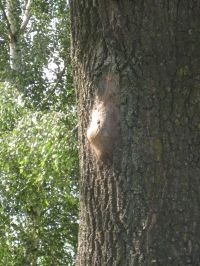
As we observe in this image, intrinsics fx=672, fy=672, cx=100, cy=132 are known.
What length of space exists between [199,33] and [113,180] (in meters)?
0.60

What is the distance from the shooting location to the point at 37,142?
6750 mm

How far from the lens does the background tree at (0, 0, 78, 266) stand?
6.71 m

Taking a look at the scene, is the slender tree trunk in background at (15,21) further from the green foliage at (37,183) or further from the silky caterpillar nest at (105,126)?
the silky caterpillar nest at (105,126)

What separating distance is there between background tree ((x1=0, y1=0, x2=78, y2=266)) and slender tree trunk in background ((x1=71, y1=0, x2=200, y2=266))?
401cm

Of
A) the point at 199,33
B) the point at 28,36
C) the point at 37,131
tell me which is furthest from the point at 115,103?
the point at 28,36

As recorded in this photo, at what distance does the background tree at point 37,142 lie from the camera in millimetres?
6711

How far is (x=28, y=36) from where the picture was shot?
11.5 m

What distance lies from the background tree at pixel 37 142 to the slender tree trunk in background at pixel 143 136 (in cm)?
401

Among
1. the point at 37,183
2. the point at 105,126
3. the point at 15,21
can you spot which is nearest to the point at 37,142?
the point at 37,183

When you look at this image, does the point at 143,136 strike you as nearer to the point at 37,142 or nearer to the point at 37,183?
the point at 37,142

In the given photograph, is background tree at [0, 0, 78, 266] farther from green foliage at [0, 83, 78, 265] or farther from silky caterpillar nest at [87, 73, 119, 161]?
silky caterpillar nest at [87, 73, 119, 161]

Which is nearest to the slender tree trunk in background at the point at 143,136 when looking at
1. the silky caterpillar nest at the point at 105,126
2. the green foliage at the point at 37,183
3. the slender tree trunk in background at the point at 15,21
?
Result: the silky caterpillar nest at the point at 105,126

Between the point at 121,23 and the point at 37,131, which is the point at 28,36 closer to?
the point at 37,131

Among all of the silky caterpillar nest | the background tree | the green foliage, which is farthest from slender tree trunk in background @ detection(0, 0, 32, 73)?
the silky caterpillar nest
